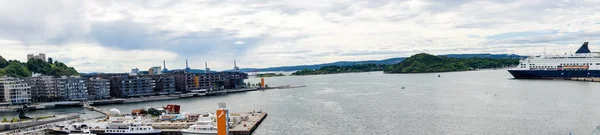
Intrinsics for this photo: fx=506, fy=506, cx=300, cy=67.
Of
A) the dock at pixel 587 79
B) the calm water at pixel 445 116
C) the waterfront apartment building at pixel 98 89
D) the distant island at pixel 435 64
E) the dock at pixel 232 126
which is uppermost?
the distant island at pixel 435 64

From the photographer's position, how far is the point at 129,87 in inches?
2712

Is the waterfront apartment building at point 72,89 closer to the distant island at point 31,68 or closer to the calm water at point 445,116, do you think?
the distant island at point 31,68

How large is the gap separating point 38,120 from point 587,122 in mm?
35467

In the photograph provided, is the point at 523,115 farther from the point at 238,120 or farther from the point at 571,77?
the point at 571,77

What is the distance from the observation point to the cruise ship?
3145 inches

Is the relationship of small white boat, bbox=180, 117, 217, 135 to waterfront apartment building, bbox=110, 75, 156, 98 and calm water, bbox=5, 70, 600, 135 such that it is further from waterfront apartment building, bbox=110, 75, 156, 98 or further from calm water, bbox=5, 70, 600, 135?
waterfront apartment building, bbox=110, 75, 156, 98

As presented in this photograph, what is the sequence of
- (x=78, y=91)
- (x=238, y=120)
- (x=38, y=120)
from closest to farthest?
(x=238, y=120) → (x=38, y=120) → (x=78, y=91)

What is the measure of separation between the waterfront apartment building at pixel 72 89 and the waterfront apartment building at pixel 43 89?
0.77 meters

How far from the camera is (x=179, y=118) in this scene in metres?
33.3

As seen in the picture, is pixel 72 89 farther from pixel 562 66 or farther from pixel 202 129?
pixel 562 66

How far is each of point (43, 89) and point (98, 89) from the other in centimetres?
674

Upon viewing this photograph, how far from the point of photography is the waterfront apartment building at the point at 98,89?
6450cm

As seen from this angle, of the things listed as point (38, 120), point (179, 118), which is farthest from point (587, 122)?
point (38, 120)

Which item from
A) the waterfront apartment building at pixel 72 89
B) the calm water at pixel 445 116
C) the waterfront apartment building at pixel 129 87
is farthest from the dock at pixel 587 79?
the waterfront apartment building at pixel 72 89
